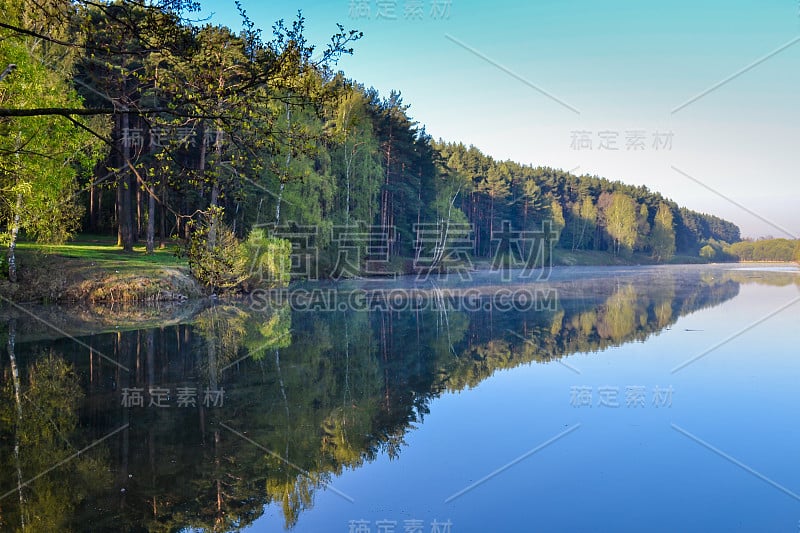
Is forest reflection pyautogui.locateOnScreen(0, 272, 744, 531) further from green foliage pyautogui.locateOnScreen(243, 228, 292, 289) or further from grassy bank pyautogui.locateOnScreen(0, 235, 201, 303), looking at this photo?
green foliage pyautogui.locateOnScreen(243, 228, 292, 289)

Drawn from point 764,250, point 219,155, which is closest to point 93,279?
point 219,155

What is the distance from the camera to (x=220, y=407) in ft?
37.0

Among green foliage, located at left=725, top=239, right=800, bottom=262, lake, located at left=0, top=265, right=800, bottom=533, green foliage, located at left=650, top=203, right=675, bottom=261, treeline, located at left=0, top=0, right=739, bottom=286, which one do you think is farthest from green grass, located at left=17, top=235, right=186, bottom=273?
green foliage, located at left=725, top=239, right=800, bottom=262

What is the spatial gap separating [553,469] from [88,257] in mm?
30269

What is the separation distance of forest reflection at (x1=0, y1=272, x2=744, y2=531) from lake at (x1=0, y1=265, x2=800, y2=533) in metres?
0.05

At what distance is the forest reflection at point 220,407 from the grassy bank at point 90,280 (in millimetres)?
7218

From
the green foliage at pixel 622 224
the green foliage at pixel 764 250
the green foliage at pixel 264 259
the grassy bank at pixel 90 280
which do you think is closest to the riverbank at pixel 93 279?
the grassy bank at pixel 90 280

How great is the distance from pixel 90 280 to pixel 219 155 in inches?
890

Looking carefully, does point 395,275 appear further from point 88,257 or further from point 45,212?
point 45,212

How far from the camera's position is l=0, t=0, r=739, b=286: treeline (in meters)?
7.18

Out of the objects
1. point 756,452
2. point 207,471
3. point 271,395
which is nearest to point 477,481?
point 207,471

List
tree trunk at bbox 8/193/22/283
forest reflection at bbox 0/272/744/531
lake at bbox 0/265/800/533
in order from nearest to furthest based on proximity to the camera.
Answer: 1. lake at bbox 0/265/800/533
2. forest reflection at bbox 0/272/744/531
3. tree trunk at bbox 8/193/22/283

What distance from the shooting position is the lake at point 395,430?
23.0ft

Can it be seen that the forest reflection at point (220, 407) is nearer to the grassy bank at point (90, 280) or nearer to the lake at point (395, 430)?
the lake at point (395, 430)
